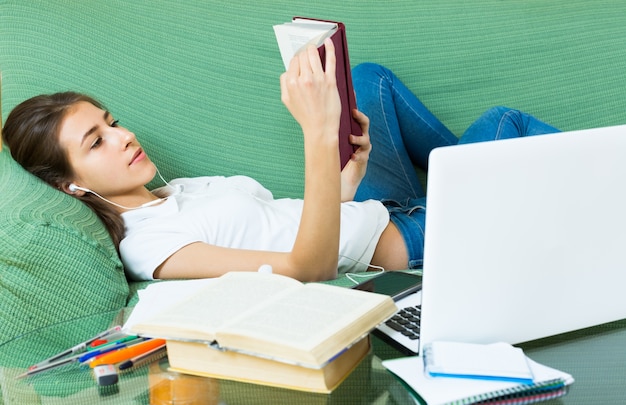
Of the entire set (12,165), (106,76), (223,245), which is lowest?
(223,245)

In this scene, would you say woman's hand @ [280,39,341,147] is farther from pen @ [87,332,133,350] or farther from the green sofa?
the green sofa

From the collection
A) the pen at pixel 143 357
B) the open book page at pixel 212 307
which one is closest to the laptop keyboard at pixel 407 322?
the open book page at pixel 212 307

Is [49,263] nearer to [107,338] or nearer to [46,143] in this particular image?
[107,338]

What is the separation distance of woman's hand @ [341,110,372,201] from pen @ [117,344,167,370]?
2.56 feet

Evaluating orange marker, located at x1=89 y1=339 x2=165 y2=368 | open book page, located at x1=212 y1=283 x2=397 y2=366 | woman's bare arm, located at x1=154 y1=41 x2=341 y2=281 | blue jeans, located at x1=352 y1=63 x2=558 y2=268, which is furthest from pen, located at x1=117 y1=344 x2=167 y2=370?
blue jeans, located at x1=352 y1=63 x2=558 y2=268

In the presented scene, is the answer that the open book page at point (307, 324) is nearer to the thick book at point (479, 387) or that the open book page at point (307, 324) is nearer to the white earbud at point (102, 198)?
the thick book at point (479, 387)

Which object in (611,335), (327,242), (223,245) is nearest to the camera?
(611,335)

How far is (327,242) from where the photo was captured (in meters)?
1.36

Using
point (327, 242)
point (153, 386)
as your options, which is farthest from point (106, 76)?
point (153, 386)

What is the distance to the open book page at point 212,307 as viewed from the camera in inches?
33.6

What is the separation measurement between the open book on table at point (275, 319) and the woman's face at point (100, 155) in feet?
2.45

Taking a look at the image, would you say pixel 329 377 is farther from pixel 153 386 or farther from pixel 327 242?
pixel 327 242

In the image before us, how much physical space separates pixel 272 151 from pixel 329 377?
3.77 feet

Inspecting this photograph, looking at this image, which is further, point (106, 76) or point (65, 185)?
point (106, 76)
